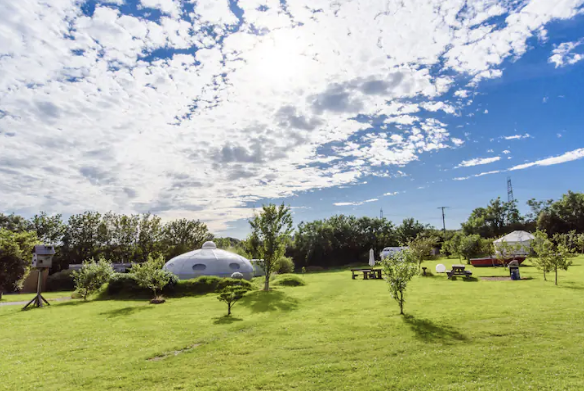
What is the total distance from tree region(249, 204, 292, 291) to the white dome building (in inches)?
300

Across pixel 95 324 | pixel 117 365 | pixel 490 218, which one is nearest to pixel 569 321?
pixel 117 365

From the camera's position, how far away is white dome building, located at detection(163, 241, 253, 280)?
1246 inches

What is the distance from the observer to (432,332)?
35.9ft

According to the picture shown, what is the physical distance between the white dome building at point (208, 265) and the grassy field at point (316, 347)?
14498 millimetres

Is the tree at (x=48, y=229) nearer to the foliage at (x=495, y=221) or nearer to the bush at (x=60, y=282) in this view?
the bush at (x=60, y=282)

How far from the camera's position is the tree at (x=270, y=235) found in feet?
84.6

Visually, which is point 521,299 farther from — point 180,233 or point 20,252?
point 180,233

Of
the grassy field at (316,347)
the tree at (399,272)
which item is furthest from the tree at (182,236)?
the tree at (399,272)

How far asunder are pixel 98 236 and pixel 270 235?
3820 centimetres

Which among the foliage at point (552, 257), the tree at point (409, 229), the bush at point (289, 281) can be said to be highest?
the tree at point (409, 229)

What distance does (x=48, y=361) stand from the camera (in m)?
9.35

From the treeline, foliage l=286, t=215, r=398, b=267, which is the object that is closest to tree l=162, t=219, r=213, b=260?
the treeline

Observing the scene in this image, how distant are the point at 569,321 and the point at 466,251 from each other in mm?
28081

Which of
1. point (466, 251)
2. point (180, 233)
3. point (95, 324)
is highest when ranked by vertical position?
point (180, 233)
